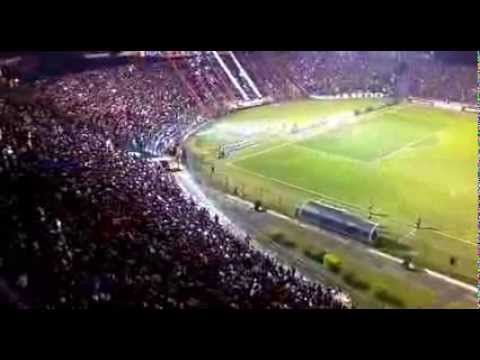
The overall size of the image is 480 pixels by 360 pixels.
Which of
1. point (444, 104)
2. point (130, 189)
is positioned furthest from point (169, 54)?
point (444, 104)

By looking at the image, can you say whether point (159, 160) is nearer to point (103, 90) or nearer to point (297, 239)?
point (103, 90)

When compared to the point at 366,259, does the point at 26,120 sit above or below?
above

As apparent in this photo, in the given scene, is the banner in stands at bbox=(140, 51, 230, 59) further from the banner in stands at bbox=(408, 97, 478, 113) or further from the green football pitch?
the banner in stands at bbox=(408, 97, 478, 113)

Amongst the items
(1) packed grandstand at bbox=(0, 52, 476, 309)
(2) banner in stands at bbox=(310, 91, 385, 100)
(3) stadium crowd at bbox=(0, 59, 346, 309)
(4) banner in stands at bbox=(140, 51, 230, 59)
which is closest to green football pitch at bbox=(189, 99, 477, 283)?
(2) banner in stands at bbox=(310, 91, 385, 100)

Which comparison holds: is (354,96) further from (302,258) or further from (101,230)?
(101,230)

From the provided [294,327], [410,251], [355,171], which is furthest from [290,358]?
[355,171]

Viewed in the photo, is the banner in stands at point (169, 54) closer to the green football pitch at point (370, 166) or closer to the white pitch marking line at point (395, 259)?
the green football pitch at point (370, 166)

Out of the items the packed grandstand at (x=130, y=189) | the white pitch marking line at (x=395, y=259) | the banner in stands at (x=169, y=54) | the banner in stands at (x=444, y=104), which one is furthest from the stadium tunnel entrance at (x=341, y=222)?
the banner in stands at (x=169, y=54)

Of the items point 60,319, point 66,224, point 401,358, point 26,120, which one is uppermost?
point 26,120
